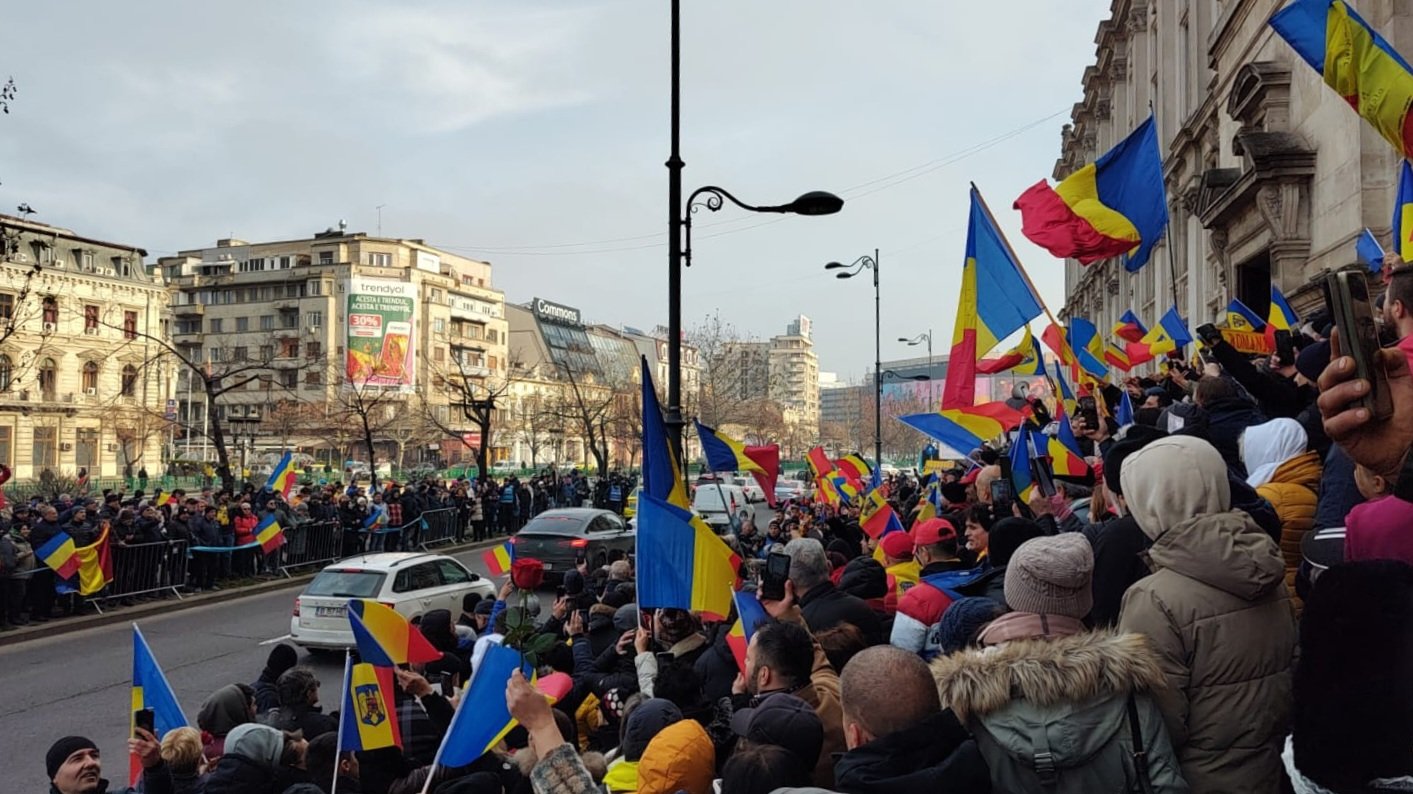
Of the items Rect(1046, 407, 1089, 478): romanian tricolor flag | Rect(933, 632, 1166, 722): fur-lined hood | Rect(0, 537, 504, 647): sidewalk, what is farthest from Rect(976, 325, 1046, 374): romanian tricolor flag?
Rect(0, 537, 504, 647): sidewalk

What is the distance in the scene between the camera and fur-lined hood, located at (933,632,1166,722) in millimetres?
2635

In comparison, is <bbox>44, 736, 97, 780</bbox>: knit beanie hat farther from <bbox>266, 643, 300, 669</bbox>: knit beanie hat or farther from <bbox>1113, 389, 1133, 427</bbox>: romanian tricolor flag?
<bbox>1113, 389, 1133, 427</bbox>: romanian tricolor flag

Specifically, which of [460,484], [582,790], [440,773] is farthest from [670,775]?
[460,484]

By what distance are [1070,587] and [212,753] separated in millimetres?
4863

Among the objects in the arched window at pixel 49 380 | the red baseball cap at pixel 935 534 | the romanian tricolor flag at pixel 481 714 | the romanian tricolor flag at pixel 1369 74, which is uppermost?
the arched window at pixel 49 380

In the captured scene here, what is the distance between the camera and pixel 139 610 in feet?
54.4

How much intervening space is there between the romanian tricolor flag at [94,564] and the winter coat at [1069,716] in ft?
52.1

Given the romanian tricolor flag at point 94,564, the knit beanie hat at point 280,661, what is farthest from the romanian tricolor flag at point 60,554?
the knit beanie hat at point 280,661

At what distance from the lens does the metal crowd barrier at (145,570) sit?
54.5ft

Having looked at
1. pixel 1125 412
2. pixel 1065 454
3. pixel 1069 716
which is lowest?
pixel 1069 716

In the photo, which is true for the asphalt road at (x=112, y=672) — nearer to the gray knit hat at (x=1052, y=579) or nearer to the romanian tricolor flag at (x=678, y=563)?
the romanian tricolor flag at (x=678, y=563)

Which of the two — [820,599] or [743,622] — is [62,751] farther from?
[820,599]

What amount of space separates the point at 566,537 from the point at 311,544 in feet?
21.0

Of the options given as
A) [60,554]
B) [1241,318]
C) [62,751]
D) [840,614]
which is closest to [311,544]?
[60,554]
